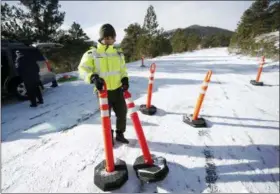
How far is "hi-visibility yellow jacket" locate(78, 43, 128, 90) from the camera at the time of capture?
285 centimetres

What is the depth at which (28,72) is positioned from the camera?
5664 millimetres

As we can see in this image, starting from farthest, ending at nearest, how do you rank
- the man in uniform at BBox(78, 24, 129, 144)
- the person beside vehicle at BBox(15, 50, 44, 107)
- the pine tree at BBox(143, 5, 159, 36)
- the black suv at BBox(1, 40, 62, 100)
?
the pine tree at BBox(143, 5, 159, 36) < the black suv at BBox(1, 40, 62, 100) < the person beside vehicle at BBox(15, 50, 44, 107) < the man in uniform at BBox(78, 24, 129, 144)

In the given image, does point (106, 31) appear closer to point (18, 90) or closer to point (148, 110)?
point (148, 110)

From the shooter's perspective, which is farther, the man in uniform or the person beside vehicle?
the person beside vehicle

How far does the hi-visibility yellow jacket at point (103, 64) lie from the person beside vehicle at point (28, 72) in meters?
3.63

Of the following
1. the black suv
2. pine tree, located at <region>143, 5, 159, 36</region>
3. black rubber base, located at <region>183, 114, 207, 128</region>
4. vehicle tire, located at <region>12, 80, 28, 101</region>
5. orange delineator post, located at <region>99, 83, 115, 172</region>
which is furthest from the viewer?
pine tree, located at <region>143, 5, 159, 36</region>

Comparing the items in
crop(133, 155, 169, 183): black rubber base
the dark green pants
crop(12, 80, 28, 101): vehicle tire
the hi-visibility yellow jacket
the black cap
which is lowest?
crop(133, 155, 169, 183): black rubber base

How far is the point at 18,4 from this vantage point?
70.4ft

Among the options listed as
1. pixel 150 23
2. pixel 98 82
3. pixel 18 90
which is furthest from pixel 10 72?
pixel 150 23

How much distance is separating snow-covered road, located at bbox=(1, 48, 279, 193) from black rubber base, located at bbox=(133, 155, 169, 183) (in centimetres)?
10

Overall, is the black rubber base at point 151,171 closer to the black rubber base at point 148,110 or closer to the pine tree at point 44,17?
the black rubber base at point 148,110

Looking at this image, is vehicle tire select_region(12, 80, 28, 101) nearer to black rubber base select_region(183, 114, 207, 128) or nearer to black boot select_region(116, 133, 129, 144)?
black boot select_region(116, 133, 129, 144)

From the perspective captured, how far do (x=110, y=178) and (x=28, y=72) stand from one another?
454 cm

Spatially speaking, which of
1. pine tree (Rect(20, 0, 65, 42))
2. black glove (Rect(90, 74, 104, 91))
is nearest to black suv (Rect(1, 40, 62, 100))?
black glove (Rect(90, 74, 104, 91))
